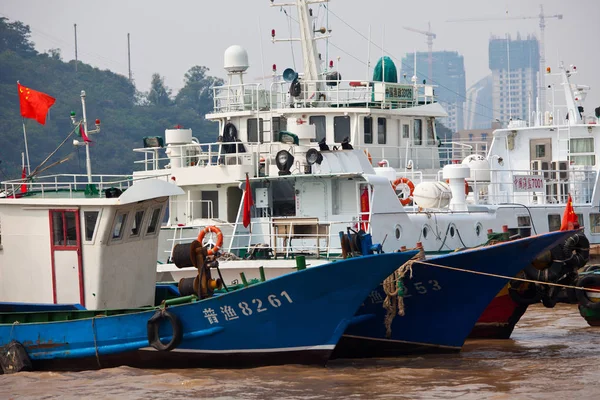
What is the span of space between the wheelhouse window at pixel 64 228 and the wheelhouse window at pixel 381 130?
12.9 m

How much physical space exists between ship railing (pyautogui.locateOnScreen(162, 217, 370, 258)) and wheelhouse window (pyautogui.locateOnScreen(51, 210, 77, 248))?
5.18 m

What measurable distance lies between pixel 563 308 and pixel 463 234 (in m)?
3.57

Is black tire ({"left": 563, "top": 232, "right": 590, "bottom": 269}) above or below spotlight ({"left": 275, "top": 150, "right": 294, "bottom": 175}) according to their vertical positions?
below

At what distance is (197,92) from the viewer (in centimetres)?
8606

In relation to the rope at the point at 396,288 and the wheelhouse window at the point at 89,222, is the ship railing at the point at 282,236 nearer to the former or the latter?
the rope at the point at 396,288

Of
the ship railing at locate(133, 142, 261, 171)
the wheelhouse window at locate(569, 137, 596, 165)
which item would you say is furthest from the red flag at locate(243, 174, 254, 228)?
the wheelhouse window at locate(569, 137, 596, 165)

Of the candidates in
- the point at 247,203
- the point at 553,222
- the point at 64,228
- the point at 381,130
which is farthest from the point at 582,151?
the point at 64,228

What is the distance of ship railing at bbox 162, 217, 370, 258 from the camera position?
2262 centimetres

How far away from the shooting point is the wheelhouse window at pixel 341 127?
28.8m

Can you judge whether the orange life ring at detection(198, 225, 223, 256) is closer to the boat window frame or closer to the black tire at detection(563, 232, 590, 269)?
the boat window frame

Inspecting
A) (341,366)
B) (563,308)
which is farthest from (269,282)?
(563,308)

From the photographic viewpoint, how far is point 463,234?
2500 centimetres

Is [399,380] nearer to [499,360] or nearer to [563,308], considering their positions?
[499,360]

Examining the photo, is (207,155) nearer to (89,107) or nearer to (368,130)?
(368,130)
